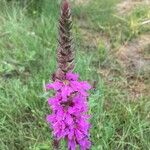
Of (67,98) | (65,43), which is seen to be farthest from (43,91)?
(65,43)

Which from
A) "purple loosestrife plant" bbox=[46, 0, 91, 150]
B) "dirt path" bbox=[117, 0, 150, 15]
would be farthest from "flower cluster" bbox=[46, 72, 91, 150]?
"dirt path" bbox=[117, 0, 150, 15]

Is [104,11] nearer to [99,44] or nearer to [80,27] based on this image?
[80,27]

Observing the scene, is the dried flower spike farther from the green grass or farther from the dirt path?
the dirt path

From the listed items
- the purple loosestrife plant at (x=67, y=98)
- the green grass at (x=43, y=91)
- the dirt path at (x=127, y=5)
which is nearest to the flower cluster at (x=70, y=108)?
the purple loosestrife plant at (x=67, y=98)

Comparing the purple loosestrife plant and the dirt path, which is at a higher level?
the purple loosestrife plant

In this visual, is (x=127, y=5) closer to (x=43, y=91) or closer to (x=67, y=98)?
(x=43, y=91)

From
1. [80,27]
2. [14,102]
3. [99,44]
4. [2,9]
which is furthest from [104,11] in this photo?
[14,102]

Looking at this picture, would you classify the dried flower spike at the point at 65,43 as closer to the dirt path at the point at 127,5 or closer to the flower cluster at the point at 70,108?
the flower cluster at the point at 70,108

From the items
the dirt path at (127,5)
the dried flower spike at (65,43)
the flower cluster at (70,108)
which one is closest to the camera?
the dried flower spike at (65,43)
